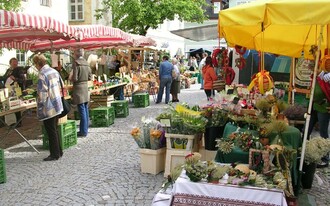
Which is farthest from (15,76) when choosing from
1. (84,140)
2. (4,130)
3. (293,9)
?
(293,9)

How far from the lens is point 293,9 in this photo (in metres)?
3.98

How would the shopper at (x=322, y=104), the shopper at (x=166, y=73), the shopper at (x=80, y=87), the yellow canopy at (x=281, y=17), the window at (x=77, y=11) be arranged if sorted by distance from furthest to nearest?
the window at (x=77, y=11) < the shopper at (x=166, y=73) < the shopper at (x=80, y=87) < the shopper at (x=322, y=104) < the yellow canopy at (x=281, y=17)

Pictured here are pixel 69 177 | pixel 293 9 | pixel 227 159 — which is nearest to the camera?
pixel 293 9

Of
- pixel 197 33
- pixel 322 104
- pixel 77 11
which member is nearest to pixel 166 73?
pixel 197 33

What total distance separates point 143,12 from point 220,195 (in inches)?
801

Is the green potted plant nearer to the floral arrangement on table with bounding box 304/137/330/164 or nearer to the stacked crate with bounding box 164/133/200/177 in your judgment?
the stacked crate with bounding box 164/133/200/177

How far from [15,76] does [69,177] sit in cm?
553

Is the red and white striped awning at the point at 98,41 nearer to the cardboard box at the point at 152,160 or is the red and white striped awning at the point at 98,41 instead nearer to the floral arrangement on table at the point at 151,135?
the floral arrangement on table at the point at 151,135

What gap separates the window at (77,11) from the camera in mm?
26766

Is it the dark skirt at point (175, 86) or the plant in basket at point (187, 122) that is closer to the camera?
the plant in basket at point (187, 122)

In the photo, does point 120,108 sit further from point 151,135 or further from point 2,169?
point 2,169

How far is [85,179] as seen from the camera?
220 inches

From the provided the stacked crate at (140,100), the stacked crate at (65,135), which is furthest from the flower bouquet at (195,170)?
the stacked crate at (140,100)

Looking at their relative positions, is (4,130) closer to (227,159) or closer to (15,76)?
(15,76)
